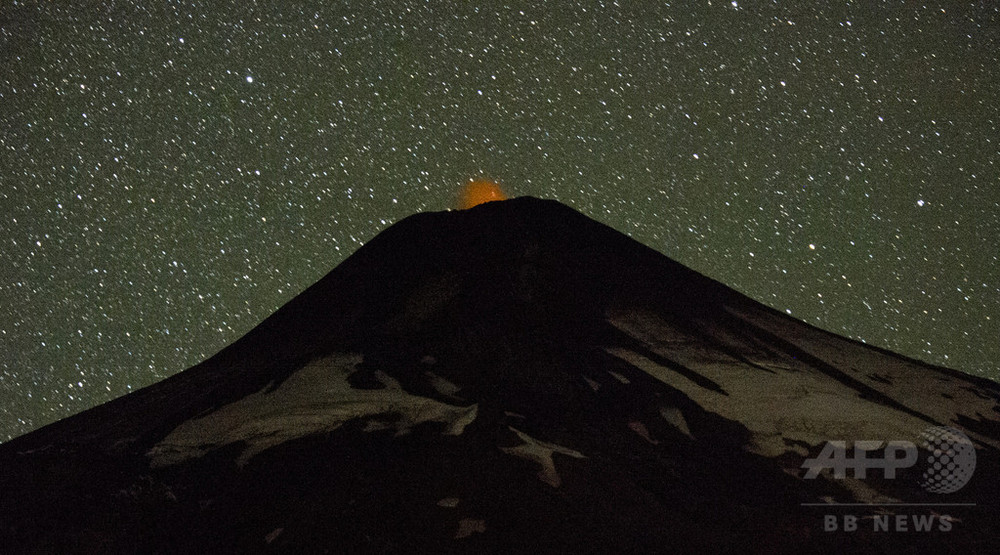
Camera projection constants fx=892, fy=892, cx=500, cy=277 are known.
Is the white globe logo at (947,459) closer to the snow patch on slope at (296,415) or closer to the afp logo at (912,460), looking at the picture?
the afp logo at (912,460)

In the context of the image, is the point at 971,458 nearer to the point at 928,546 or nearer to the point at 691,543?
the point at 928,546

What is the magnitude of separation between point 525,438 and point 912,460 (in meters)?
4.91

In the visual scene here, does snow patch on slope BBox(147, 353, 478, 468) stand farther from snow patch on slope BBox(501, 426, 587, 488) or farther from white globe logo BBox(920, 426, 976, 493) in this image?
white globe logo BBox(920, 426, 976, 493)

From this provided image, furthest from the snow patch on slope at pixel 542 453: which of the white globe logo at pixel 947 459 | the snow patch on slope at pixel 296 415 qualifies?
the white globe logo at pixel 947 459

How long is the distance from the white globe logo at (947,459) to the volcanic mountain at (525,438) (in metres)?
0.04

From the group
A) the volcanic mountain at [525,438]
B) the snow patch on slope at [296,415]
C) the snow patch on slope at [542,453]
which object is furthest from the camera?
the snow patch on slope at [296,415]

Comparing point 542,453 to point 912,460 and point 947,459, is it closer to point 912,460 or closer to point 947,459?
point 912,460

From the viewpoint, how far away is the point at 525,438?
10430mm

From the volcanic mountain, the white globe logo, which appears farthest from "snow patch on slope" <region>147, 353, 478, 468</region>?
the white globe logo

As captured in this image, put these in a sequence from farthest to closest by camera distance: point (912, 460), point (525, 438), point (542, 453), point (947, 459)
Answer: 1. point (947, 459)
2. point (912, 460)
3. point (525, 438)
4. point (542, 453)

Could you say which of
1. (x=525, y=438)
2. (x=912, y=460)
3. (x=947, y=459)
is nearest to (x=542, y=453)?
(x=525, y=438)

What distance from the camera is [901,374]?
15.0 m

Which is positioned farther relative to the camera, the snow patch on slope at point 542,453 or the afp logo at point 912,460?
the afp logo at point 912,460

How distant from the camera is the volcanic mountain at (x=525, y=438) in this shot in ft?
29.3
